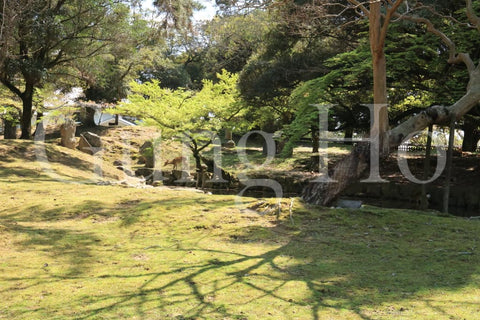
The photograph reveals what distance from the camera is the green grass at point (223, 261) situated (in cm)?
299

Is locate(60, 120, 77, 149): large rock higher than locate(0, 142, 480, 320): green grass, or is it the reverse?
locate(60, 120, 77, 149): large rock

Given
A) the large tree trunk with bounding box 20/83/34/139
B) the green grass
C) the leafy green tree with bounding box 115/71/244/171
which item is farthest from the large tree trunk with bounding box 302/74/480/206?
the large tree trunk with bounding box 20/83/34/139

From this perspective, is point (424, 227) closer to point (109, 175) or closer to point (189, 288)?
point (189, 288)

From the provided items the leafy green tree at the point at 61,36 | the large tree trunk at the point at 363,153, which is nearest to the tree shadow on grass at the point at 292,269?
the large tree trunk at the point at 363,153

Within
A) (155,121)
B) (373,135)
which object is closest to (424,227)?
(373,135)

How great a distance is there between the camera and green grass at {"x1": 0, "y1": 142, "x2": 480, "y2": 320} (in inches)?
118

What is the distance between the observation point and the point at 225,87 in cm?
1681

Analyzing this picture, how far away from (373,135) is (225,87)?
10667 millimetres

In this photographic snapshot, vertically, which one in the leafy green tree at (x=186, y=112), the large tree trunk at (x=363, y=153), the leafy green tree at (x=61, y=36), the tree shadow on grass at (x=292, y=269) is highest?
the leafy green tree at (x=61, y=36)

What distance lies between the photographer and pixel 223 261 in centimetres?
427

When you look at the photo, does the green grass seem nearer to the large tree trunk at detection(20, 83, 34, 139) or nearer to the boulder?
the large tree trunk at detection(20, 83, 34, 139)

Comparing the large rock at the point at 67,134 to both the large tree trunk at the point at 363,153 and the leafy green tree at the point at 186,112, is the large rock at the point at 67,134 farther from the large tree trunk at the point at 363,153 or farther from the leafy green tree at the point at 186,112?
the large tree trunk at the point at 363,153

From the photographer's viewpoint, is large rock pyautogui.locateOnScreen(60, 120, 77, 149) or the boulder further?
the boulder

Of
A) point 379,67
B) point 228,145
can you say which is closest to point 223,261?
point 379,67
